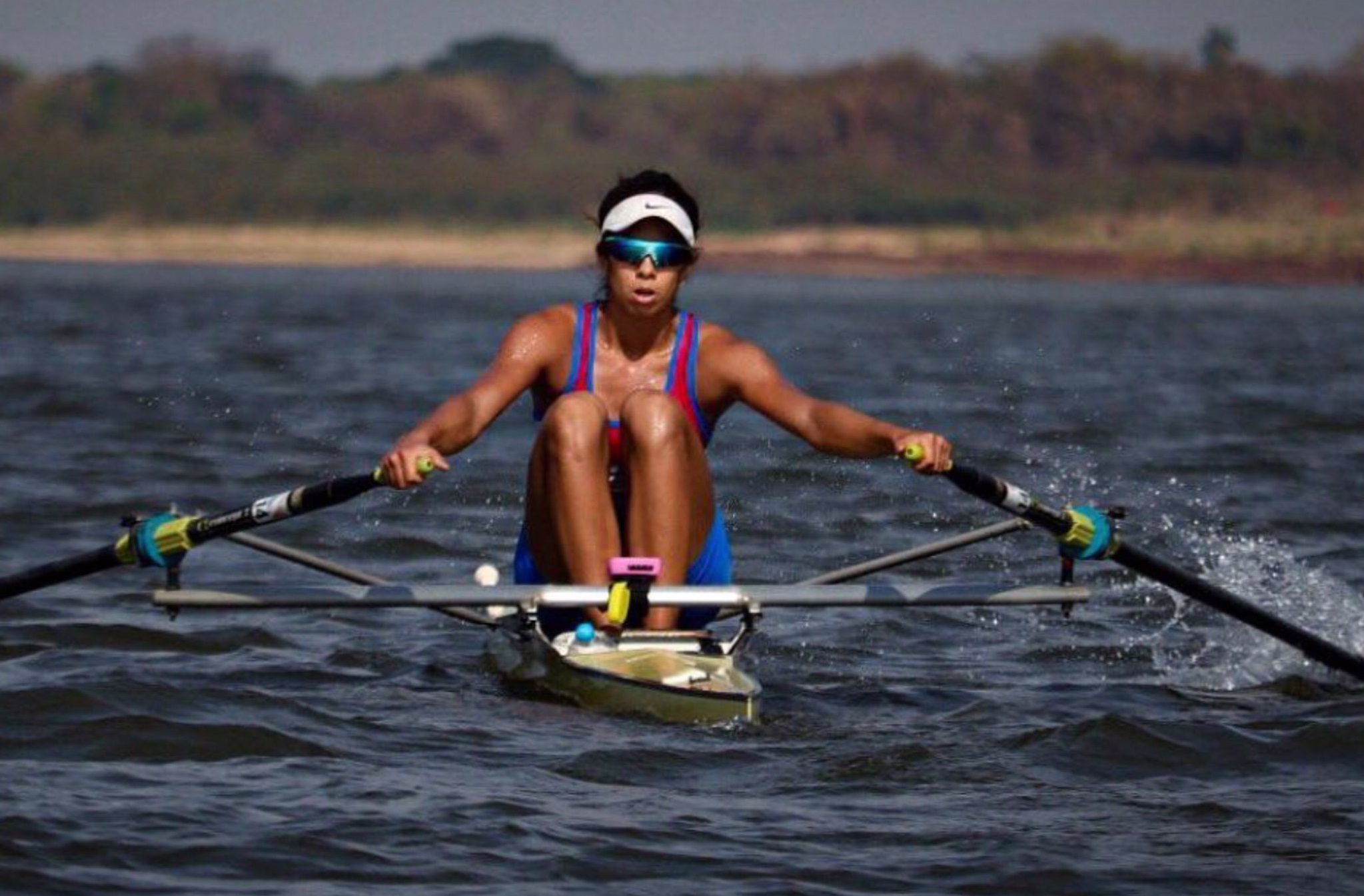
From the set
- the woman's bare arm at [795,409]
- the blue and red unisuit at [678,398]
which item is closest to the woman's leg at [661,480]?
the blue and red unisuit at [678,398]

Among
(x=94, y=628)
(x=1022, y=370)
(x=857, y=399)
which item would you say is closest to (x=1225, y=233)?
(x=1022, y=370)

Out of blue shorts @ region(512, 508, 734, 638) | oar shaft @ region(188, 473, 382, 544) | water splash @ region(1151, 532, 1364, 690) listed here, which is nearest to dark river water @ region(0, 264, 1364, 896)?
water splash @ region(1151, 532, 1364, 690)

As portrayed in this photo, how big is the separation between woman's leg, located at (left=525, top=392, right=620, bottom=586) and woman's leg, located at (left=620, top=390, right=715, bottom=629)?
3.6 inches

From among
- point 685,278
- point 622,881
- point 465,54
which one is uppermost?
point 465,54

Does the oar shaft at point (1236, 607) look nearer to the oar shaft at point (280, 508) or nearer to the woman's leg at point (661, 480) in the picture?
the woman's leg at point (661, 480)

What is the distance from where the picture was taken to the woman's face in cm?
887

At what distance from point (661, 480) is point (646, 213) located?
93cm

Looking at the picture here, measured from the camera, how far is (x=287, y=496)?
833cm

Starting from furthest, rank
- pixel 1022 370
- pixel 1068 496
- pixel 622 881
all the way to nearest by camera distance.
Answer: pixel 1022 370
pixel 1068 496
pixel 622 881

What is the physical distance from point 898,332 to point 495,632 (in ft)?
97.2

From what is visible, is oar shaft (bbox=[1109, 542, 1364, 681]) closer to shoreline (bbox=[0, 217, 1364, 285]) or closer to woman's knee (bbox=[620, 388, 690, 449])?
woman's knee (bbox=[620, 388, 690, 449])

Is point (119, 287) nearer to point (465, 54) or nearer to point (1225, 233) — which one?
point (1225, 233)

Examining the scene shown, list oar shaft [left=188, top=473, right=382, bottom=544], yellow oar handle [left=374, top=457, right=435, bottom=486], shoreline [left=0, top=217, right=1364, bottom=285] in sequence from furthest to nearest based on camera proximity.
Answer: shoreline [left=0, top=217, right=1364, bottom=285] < oar shaft [left=188, top=473, right=382, bottom=544] < yellow oar handle [left=374, top=457, right=435, bottom=486]

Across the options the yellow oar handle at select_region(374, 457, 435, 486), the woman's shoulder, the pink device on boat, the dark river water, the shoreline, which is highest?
the shoreline
